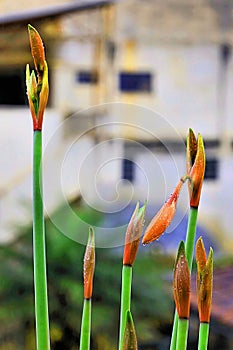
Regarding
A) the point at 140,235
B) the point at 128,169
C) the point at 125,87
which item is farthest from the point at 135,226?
the point at 125,87

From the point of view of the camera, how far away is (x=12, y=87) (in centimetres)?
177

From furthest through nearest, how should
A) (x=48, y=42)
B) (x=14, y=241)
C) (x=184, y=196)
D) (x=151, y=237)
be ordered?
(x=48, y=42), (x=14, y=241), (x=184, y=196), (x=151, y=237)

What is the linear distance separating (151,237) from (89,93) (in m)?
1.59

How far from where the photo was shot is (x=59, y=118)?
5.57 ft

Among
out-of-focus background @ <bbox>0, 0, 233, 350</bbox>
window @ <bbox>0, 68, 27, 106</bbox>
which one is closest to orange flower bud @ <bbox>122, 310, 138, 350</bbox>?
out-of-focus background @ <bbox>0, 0, 233, 350</bbox>

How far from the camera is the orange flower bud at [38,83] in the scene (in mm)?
184

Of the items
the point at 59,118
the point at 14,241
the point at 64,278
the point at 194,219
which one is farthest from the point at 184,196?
the point at 59,118

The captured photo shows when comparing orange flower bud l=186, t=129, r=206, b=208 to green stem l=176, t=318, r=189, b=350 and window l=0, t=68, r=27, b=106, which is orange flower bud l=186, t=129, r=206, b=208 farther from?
window l=0, t=68, r=27, b=106

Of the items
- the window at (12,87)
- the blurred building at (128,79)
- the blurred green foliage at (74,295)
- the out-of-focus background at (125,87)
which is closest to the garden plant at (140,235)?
the blurred green foliage at (74,295)

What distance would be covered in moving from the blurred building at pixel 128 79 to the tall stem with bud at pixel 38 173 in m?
1.44

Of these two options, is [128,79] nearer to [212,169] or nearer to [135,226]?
[212,169]

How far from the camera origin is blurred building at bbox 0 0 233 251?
1.68 metres

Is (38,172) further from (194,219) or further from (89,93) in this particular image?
(89,93)

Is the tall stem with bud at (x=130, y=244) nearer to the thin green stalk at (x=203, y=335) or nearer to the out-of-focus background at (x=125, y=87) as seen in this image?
the thin green stalk at (x=203, y=335)
